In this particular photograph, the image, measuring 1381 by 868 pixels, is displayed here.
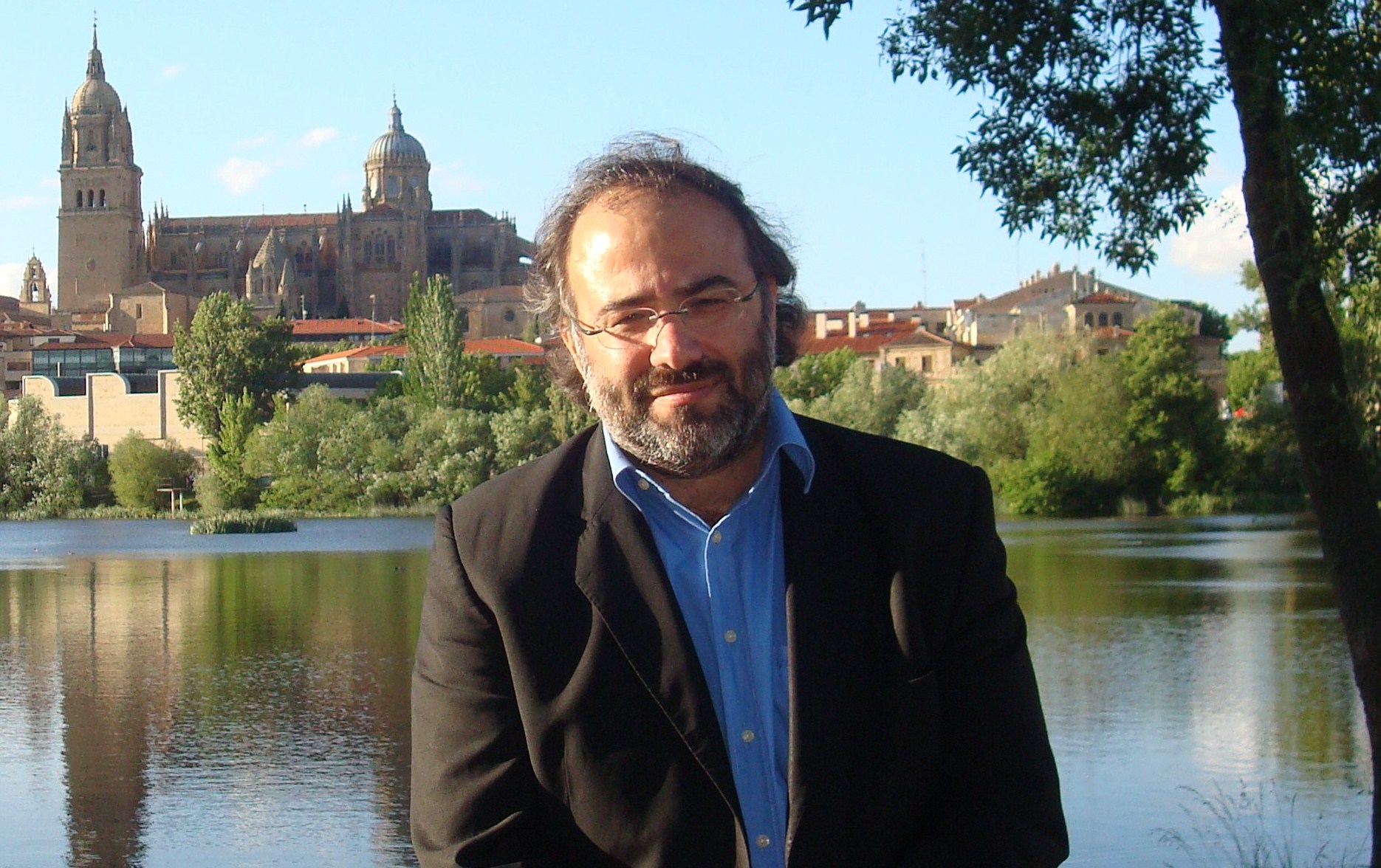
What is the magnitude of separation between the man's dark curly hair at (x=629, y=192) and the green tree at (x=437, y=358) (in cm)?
5037

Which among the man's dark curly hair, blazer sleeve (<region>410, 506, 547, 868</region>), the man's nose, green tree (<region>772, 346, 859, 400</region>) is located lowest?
blazer sleeve (<region>410, 506, 547, 868</region>)

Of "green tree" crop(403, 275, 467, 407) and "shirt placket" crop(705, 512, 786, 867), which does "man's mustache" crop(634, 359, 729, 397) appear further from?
"green tree" crop(403, 275, 467, 407)

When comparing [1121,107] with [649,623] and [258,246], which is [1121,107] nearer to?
[649,623]

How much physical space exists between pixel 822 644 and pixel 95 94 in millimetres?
114268

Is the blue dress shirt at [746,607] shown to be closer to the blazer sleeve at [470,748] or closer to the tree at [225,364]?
the blazer sleeve at [470,748]

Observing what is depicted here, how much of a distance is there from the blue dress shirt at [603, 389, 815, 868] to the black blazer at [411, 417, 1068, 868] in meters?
0.04

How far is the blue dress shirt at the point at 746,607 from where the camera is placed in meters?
1.97

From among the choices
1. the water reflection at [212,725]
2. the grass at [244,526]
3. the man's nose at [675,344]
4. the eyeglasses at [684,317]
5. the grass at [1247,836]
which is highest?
the eyeglasses at [684,317]

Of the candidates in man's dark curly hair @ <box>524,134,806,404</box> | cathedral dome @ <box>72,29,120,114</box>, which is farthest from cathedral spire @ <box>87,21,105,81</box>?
man's dark curly hair @ <box>524,134,806,404</box>

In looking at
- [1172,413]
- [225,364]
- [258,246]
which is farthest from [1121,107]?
[258,246]

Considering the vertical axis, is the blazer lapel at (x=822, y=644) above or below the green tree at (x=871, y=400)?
below

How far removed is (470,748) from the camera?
197cm

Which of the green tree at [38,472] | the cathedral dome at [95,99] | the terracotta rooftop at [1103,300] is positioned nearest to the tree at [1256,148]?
the green tree at [38,472]

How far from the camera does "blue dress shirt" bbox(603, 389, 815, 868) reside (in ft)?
6.46
